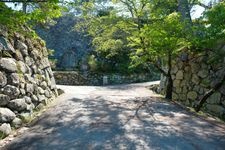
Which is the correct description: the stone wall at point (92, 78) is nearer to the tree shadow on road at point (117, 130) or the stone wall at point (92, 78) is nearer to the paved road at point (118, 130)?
the paved road at point (118, 130)

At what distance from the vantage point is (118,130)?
6.83 meters

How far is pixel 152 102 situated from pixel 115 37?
238 inches

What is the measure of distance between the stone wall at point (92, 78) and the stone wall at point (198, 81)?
822 centimetres

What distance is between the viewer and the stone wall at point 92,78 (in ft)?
66.9

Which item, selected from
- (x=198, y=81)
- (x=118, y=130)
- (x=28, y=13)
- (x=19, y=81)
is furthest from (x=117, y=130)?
(x=198, y=81)

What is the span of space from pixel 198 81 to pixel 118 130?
571cm

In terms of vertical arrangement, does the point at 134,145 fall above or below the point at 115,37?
below

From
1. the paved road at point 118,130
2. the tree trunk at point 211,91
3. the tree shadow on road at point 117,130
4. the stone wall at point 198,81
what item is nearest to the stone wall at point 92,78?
the stone wall at point 198,81

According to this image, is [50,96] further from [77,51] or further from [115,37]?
[77,51]

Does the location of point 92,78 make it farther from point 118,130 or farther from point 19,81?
point 118,130

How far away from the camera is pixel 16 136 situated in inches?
259

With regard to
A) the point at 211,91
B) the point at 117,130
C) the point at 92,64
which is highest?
the point at 92,64

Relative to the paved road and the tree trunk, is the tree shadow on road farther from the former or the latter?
the tree trunk

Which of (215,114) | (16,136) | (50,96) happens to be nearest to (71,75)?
(50,96)
